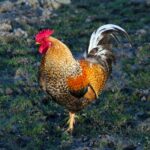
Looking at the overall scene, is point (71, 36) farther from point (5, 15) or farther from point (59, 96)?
point (59, 96)

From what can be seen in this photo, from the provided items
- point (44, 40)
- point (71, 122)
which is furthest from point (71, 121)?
point (44, 40)

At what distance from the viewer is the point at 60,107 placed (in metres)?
11.4

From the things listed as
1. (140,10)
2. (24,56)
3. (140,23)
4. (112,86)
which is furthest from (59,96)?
(140,10)

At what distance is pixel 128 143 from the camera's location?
9.65 m

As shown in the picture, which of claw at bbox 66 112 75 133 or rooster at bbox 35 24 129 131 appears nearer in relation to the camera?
rooster at bbox 35 24 129 131

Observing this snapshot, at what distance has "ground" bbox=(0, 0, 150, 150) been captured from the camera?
32.4ft

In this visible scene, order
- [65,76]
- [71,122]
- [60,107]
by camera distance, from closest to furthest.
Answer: [65,76], [71,122], [60,107]

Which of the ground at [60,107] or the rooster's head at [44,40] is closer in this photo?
the rooster's head at [44,40]

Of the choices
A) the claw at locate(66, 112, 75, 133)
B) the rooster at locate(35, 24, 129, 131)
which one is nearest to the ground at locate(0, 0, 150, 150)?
the claw at locate(66, 112, 75, 133)

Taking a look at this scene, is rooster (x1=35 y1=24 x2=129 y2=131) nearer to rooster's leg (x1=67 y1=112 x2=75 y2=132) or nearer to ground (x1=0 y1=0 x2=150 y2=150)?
rooster's leg (x1=67 y1=112 x2=75 y2=132)

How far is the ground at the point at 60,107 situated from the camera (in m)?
9.88

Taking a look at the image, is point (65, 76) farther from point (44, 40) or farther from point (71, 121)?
point (71, 121)

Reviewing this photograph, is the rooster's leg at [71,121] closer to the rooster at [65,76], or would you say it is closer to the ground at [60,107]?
the rooster at [65,76]

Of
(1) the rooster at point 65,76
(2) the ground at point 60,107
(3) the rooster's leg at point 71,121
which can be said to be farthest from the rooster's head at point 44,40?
(2) the ground at point 60,107
